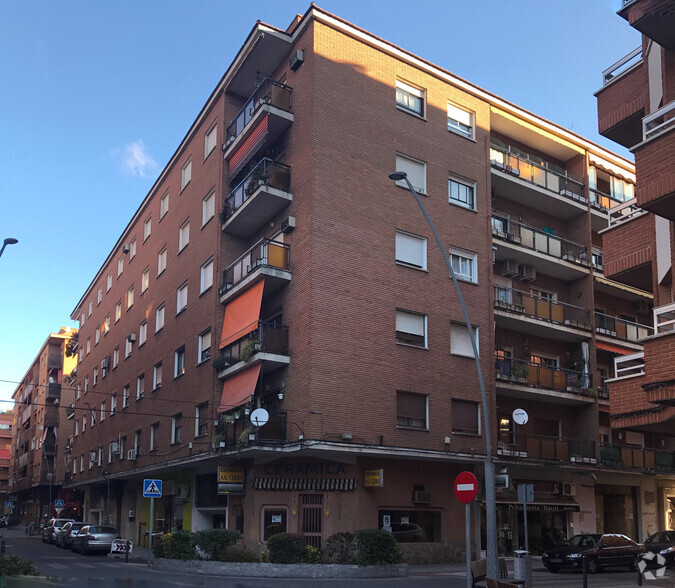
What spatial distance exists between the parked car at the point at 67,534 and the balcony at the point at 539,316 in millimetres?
22325

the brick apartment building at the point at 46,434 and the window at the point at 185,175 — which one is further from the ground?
the window at the point at 185,175

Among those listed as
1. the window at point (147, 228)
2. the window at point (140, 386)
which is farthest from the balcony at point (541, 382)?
the window at point (147, 228)

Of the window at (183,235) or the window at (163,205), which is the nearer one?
the window at (183,235)

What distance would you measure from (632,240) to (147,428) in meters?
27.2

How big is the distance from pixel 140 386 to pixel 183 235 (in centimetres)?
887

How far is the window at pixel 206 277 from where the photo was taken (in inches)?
1217

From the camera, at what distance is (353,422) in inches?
942

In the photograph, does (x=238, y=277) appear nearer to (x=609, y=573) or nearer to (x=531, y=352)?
(x=531, y=352)

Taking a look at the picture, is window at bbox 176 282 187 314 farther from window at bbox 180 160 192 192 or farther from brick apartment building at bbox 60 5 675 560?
window at bbox 180 160 192 192

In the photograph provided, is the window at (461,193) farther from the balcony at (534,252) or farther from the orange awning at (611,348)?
the orange awning at (611,348)

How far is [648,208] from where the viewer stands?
12492mm

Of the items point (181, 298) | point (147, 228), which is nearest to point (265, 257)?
point (181, 298)

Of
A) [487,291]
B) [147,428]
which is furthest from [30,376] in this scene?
[487,291]

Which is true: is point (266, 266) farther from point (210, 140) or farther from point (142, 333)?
point (142, 333)
